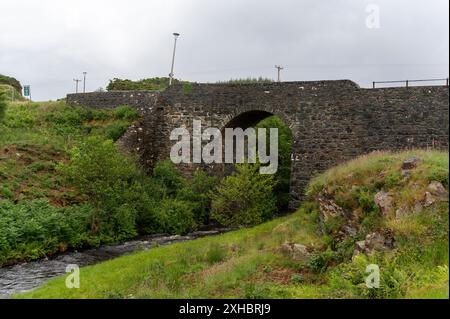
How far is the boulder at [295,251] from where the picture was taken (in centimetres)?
1509

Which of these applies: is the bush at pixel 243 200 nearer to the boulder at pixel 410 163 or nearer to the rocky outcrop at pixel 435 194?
the boulder at pixel 410 163

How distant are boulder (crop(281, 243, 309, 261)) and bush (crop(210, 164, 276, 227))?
6.24m

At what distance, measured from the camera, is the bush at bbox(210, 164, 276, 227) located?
2211cm

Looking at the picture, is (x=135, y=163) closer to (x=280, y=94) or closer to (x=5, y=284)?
(x=280, y=94)

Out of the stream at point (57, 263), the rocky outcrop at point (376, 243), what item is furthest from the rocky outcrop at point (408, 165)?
the stream at point (57, 263)

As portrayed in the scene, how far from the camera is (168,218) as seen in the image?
24.8 meters

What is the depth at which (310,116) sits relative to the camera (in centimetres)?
2558

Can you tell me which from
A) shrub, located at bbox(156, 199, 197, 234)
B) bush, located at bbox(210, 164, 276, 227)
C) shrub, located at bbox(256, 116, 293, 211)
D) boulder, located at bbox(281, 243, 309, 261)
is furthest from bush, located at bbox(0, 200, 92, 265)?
shrub, located at bbox(256, 116, 293, 211)

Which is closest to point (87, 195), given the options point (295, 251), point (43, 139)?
point (43, 139)

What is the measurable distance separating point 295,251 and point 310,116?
1167cm

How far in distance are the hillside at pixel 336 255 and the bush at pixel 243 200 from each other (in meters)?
3.71

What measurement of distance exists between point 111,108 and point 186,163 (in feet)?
23.1

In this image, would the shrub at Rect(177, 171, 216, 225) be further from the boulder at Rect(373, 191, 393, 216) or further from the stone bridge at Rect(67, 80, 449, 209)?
the boulder at Rect(373, 191, 393, 216)
